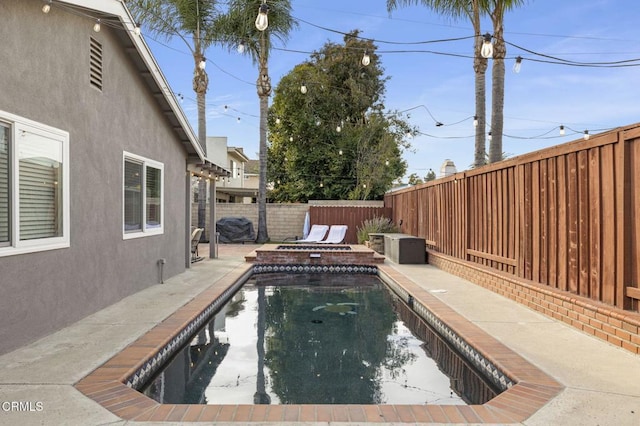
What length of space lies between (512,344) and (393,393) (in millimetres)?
1380

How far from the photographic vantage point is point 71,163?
5355 mm

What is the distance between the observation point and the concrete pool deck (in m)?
2.95

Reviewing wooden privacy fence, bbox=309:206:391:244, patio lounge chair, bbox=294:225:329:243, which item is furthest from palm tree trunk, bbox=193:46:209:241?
wooden privacy fence, bbox=309:206:391:244

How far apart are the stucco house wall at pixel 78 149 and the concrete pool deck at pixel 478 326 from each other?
14.1 inches

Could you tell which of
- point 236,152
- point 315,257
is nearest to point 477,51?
point 315,257

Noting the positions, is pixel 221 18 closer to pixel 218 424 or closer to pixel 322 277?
pixel 322 277

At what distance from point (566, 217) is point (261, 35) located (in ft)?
50.0

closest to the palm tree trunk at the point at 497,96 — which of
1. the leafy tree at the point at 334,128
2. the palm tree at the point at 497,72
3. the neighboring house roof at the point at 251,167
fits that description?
the palm tree at the point at 497,72

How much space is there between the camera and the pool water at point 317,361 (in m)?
3.94

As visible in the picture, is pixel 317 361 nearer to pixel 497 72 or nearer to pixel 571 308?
pixel 571 308

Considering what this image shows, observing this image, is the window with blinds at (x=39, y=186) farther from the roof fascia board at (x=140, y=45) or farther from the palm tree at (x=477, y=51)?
the palm tree at (x=477, y=51)

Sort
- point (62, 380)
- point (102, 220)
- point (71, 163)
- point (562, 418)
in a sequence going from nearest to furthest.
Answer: point (562, 418) → point (62, 380) → point (71, 163) → point (102, 220)

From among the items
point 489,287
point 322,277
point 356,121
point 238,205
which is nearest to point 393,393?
point 489,287

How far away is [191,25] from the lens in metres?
17.2
